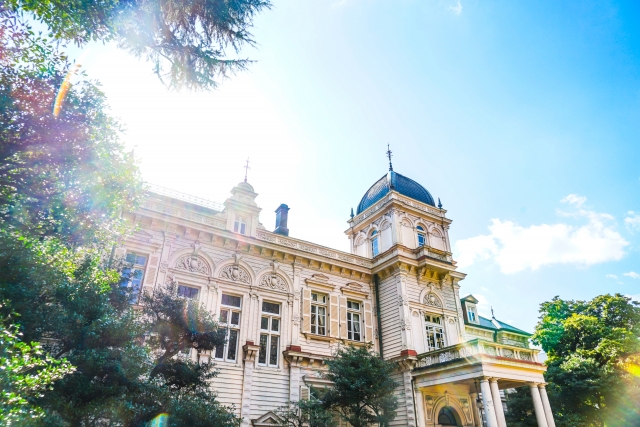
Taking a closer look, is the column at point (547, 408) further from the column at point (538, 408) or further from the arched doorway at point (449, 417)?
the arched doorway at point (449, 417)

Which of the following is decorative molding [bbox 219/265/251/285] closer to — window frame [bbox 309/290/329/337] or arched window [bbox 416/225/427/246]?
window frame [bbox 309/290/329/337]

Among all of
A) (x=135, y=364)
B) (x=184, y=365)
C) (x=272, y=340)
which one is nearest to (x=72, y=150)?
(x=135, y=364)

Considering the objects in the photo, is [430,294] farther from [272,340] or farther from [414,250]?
[272,340]

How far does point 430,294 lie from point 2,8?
775 inches

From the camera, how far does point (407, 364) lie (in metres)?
18.6

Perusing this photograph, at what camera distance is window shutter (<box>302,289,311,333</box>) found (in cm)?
1875

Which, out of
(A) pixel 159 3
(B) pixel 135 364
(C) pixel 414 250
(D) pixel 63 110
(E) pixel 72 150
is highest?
(C) pixel 414 250

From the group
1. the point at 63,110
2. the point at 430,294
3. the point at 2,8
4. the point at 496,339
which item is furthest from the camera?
the point at 496,339

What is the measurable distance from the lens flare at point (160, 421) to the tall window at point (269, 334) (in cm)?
731

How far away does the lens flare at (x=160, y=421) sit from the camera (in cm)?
995

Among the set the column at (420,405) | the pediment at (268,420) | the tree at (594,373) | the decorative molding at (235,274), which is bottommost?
the pediment at (268,420)

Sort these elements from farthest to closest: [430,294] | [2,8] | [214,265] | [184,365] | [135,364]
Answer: [430,294]
[214,265]
[184,365]
[135,364]
[2,8]

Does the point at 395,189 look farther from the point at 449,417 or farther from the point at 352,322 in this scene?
the point at 449,417

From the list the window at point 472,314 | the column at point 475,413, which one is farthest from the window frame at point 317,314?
the window at point 472,314
